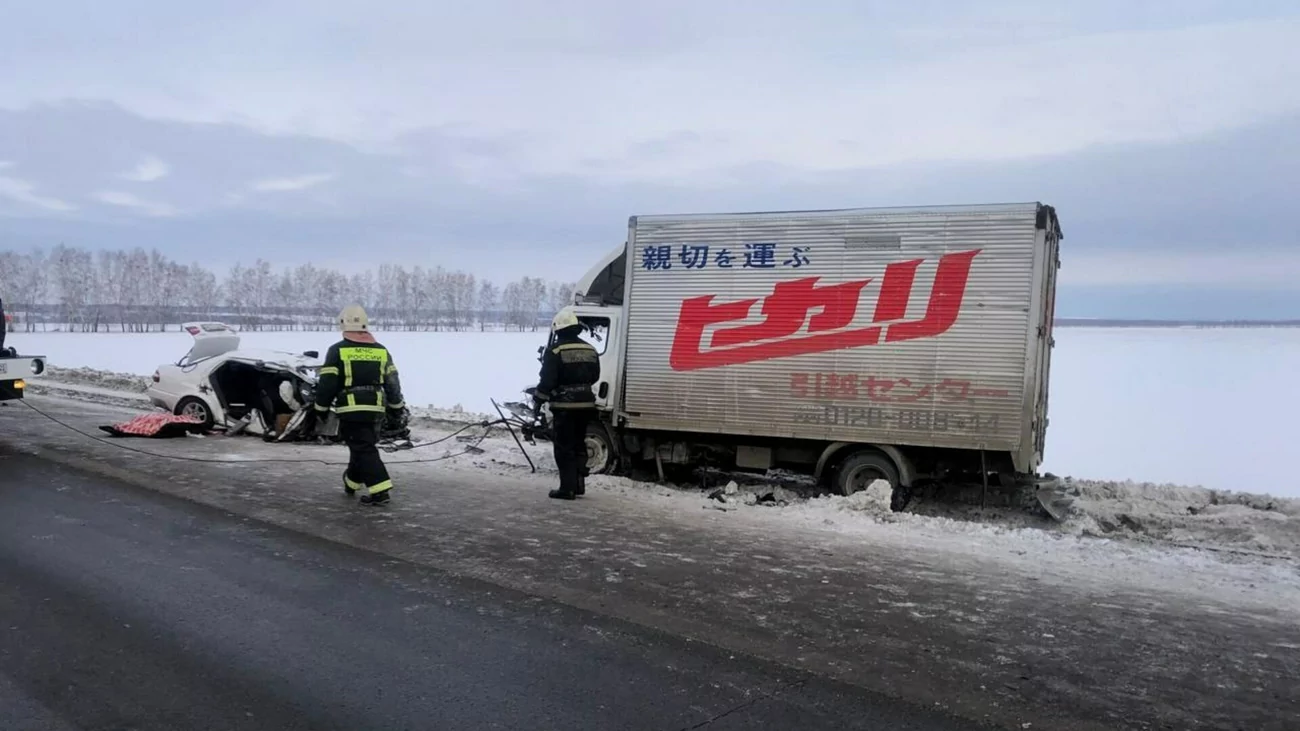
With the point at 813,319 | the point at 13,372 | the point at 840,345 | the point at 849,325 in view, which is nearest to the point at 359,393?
the point at 813,319

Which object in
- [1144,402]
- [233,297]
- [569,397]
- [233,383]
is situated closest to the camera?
[569,397]

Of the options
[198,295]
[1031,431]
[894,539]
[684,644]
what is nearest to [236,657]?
[684,644]

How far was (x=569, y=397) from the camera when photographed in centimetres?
914

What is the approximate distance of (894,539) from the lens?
7684mm

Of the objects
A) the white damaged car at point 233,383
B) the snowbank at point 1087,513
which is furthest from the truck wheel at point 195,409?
the snowbank at point 1087,513

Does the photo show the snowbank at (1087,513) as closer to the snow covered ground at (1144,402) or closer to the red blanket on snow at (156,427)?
the snow covered ground at (1144,402)

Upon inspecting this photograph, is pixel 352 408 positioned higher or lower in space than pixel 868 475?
higher

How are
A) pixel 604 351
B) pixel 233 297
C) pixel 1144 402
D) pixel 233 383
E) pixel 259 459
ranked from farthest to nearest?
1. pixel 233 297
2. pixel 1144 402
3. pixel 233 383
4. pixel 259 459
5. pixel 604 351

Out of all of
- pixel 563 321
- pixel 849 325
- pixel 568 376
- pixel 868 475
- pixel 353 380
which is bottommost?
pixel 868 475

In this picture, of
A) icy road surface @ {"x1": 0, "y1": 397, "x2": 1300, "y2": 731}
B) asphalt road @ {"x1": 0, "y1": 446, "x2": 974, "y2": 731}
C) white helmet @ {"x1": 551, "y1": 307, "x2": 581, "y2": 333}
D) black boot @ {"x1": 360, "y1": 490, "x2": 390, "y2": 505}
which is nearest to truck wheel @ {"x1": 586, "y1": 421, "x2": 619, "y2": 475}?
icy road surface @ {"x1": 0, "y1": 397, "x2": 1300, "y2": 731}

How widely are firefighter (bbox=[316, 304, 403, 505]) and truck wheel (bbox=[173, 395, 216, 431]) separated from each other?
665 cm

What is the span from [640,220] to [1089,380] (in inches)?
984

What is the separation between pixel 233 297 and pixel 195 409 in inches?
4846

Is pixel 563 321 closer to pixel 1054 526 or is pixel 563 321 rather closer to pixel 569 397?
pixel 569 397
